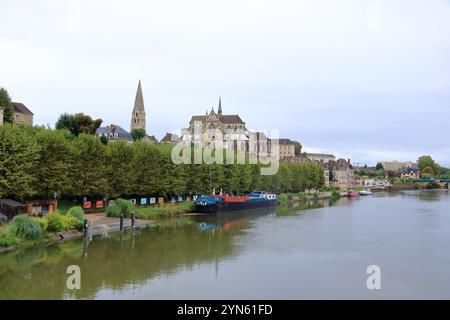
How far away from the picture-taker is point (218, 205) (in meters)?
63.7

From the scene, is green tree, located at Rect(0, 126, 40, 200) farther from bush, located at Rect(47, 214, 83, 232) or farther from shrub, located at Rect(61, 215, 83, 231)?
bush, located at Rect(47, 214, 83, 232)

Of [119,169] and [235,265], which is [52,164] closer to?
[119,169]

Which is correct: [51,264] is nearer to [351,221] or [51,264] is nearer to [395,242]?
[395,242]

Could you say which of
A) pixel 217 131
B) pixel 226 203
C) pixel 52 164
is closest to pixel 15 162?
pixel 52 164

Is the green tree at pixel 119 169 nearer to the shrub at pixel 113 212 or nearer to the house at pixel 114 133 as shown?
the shrub at pixel 113 212

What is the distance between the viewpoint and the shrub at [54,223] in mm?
35469

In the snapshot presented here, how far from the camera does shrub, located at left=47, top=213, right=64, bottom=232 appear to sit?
1396 inches

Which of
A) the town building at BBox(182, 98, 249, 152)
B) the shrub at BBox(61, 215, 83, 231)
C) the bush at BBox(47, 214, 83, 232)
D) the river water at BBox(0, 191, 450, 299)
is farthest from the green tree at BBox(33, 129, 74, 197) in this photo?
the town building at BBox(182, 98, 249, 152)

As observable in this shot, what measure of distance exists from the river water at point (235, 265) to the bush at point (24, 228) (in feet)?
3.65

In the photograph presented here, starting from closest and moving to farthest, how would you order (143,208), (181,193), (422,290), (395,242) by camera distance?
(422,290)
(395,242)
(143,208)
(181,193)

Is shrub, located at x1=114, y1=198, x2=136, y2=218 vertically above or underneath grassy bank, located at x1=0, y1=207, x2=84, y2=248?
above

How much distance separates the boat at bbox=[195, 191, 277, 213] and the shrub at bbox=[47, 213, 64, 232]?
28.0 m
